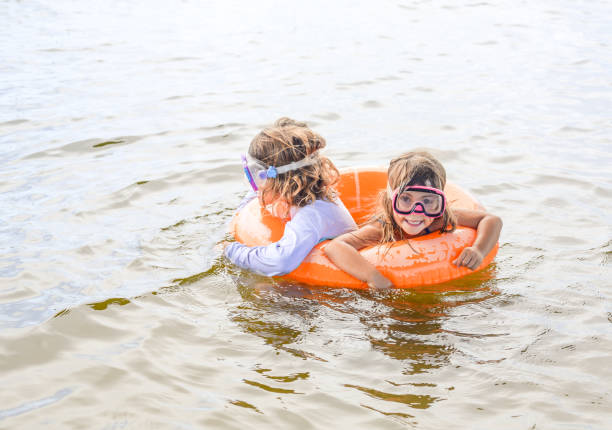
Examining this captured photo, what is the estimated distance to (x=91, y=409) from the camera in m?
3.30

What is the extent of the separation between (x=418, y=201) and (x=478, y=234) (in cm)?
49

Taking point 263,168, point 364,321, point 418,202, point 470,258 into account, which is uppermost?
point 263,168

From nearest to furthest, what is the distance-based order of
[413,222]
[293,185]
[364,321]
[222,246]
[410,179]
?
[364,321], [410,179], [413,222], [293,185], [222,246]

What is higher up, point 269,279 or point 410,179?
point 410,179

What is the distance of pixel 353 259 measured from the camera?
4332 millimetres

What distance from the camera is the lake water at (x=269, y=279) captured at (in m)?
3.40

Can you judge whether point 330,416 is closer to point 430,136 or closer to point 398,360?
point 398,360

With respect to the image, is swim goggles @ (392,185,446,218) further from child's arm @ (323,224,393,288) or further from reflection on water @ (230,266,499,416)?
reflection on water @ (230,266,499,416)

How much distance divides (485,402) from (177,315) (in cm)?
196

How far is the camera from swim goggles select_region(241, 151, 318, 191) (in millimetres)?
4668

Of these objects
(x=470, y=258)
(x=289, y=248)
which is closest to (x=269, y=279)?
(x=289, y=248)

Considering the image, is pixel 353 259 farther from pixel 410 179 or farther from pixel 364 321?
pixel 410 179

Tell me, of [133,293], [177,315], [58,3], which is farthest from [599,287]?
[58,3]

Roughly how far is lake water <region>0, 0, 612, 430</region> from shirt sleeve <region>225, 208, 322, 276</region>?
0.16 metres
